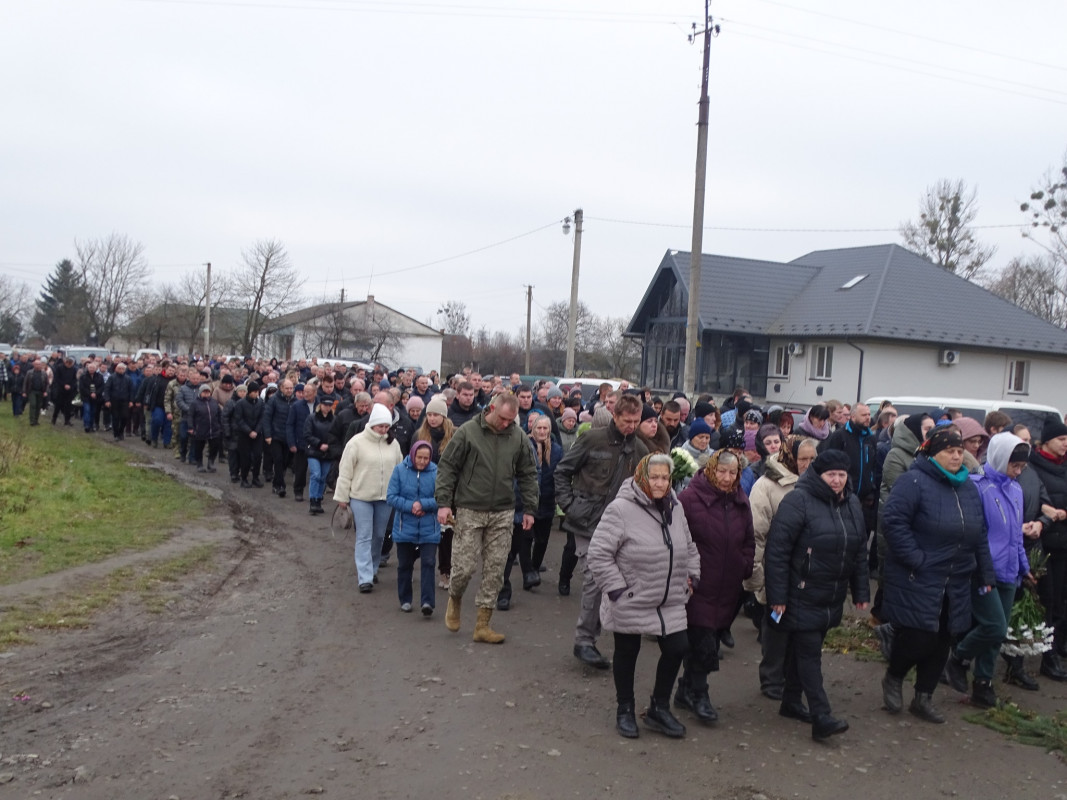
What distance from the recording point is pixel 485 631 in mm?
7547

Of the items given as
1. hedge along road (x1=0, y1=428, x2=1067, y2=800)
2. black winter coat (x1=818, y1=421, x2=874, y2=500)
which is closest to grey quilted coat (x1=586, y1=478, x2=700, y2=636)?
hedge along road (x1=0, y1=428, x2=1067, y2=800)

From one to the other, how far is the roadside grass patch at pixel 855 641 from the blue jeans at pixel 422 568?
11.0 feet

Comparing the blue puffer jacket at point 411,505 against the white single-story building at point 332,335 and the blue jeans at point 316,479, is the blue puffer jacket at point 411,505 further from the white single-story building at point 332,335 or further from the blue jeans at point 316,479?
the white single-story building at point 332,335

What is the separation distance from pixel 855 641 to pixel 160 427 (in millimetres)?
17423

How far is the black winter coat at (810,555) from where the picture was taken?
565 centimetres

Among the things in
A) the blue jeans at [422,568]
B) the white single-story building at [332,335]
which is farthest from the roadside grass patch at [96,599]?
the white single-story building at [332,335]

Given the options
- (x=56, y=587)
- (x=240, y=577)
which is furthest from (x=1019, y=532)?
(x=56, y=587)

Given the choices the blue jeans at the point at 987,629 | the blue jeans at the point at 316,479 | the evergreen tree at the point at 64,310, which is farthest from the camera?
the evergreen tree at the point at 64,310

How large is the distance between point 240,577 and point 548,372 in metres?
53.3

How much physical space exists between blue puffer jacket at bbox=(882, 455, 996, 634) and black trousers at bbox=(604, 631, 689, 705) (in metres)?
1.42

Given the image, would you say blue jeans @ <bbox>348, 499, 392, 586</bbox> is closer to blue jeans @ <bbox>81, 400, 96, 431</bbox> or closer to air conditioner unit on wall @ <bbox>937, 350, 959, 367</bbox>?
blue jeans @ <bbox>81, 400, 96, 431</bbox>

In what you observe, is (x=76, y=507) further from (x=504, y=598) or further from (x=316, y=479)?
(x=504, y=598)

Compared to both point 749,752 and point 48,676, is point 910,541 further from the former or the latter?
point 48,676

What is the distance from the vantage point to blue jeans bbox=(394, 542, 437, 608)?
823cm
